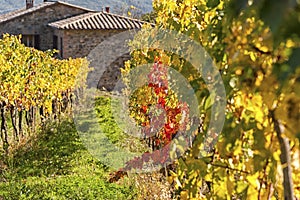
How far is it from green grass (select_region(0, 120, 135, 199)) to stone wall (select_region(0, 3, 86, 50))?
466 inches

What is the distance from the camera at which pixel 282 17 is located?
81cm

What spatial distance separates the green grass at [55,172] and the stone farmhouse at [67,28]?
10004 millimetres

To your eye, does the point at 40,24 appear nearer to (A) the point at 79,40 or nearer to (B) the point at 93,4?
(A) the point at 79,40

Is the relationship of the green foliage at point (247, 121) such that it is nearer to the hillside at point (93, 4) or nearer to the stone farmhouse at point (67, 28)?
the stone farmhouse at point (67, 28)

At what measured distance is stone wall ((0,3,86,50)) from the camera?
21.8 meters

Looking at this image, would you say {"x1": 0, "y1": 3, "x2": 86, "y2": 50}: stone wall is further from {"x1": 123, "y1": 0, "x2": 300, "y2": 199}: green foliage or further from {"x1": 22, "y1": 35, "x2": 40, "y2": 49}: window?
{"x1": 123, "y1": 0, "x2": 300, "y2": 199}: green foliage

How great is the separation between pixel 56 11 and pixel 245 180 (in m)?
21.4

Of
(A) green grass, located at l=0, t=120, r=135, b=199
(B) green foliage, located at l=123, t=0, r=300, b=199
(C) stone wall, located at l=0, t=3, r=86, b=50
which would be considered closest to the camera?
(B) green foliage, located at l=123, t=0, r=300, b=199

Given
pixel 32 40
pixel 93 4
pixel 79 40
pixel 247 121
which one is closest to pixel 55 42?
pixel 32 40

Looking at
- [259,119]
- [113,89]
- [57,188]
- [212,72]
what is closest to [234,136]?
[259,119]

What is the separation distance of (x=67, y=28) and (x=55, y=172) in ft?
41.5

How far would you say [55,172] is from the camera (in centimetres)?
807

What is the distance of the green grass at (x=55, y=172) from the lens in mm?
6728

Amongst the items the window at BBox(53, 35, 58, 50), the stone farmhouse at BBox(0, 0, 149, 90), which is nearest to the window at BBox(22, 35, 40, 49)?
the stone farmhouse at BBox(0, 0, 149, 90)
